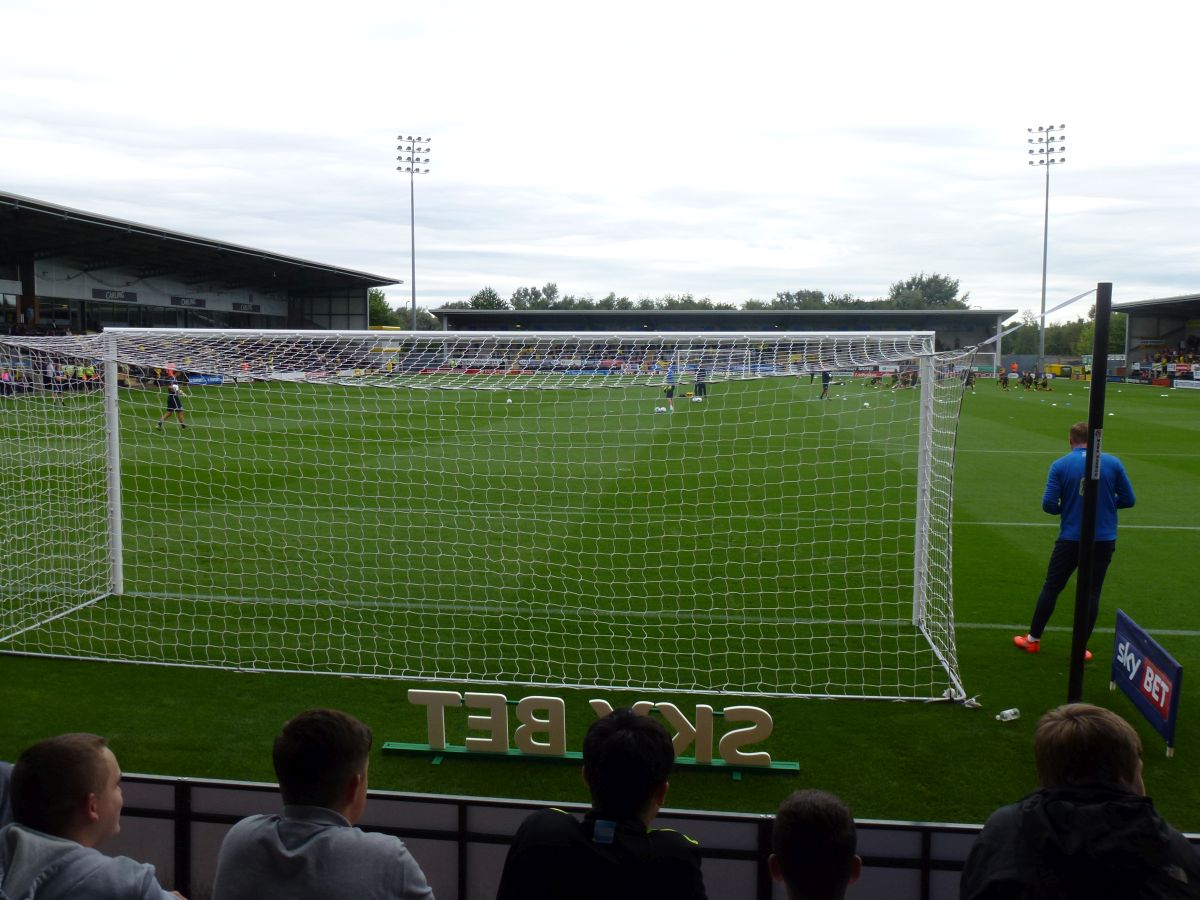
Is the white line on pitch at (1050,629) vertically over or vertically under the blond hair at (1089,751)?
under

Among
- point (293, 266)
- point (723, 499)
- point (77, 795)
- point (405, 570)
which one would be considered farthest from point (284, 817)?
point (293, 266)

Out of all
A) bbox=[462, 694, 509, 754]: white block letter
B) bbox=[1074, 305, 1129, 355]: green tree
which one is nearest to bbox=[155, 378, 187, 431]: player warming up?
bbox=[462, 694, 509, 754]: white block letter

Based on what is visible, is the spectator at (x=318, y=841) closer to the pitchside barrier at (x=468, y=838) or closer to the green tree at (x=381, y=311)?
the pitchside barrier at (x=468, y=838)

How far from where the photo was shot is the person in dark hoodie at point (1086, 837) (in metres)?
2.11

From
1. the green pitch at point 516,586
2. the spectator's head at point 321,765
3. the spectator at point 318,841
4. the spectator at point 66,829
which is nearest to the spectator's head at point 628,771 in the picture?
the spectator at point 318,841

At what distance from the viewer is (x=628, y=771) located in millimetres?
2410

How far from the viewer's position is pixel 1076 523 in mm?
6891

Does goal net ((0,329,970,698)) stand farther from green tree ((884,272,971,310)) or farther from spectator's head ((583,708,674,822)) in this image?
green tree ((884,272,971,310))

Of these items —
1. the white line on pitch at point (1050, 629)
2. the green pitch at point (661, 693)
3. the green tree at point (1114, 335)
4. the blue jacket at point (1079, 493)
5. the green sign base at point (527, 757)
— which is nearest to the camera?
the green pitch at point (661, 693)

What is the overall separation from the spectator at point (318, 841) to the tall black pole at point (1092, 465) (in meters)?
3.29

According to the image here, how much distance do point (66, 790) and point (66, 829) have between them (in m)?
0.09

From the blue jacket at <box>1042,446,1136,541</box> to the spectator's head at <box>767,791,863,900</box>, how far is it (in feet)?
17.2

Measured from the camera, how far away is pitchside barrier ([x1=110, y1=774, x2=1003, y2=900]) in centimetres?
354

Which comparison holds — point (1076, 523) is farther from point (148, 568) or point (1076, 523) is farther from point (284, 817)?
point (148, 568)
